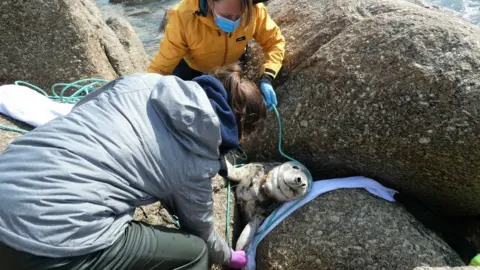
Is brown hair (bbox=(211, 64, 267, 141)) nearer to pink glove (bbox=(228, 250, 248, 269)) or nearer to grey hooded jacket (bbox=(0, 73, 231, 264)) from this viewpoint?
grey hooded jacket (bbox=(0, 73, 231, 264))

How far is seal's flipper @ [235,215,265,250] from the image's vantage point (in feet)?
9.70

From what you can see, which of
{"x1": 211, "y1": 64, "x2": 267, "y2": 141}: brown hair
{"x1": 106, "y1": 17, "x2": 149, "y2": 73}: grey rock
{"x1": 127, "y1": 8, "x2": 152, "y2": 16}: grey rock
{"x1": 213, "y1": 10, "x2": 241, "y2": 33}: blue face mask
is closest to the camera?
{"x1": 211, "y1": 64, "x2": 267, "y2": 141}: brown hair

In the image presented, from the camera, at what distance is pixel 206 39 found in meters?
3.43

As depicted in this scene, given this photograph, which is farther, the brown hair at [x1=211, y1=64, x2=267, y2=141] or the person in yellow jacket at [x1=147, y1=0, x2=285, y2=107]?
the person in yellow jacket at [x1=147, y1=0, x2=285, y2=107]

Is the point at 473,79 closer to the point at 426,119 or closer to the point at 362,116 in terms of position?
the point at 426,119

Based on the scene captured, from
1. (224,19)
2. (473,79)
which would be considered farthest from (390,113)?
(224,19)

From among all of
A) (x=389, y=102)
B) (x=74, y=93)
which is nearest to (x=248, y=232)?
(x=389, y=102)

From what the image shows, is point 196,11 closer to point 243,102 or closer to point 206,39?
point 206,39

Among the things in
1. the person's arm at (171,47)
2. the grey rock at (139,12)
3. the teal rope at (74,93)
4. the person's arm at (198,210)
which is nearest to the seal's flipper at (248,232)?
the person's arm at (198,210)

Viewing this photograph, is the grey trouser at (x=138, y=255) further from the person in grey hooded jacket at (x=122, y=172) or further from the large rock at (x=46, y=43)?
the large rock at (x=46, y=43)

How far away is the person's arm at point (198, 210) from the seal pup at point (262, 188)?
1.91ft

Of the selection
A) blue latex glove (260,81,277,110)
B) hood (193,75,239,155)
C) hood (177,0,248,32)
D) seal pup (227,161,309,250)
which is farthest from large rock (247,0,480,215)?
hood (193,75,239,155)

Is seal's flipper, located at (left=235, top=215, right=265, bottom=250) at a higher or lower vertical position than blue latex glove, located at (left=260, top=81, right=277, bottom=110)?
lower

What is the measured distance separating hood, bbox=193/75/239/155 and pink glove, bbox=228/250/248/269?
97 cm
